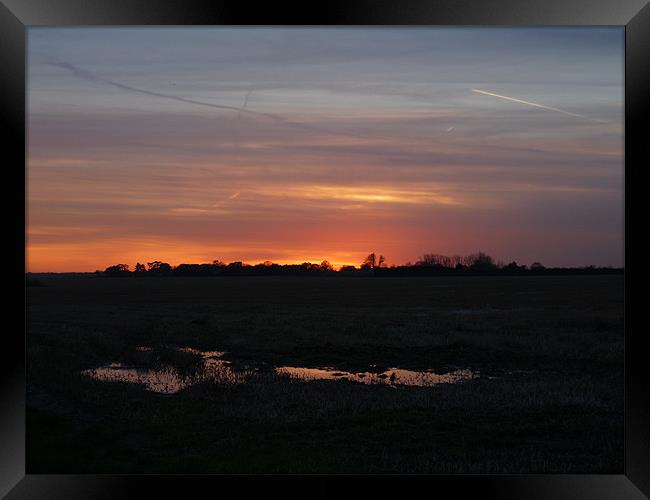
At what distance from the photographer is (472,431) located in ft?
27.6

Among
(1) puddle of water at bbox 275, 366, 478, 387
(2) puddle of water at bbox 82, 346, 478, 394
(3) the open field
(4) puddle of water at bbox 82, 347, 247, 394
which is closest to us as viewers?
(3) the open field

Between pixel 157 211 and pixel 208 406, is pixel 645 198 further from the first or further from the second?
pixel 157 211

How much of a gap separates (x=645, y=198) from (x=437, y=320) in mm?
21572

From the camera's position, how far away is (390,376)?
1313 cm

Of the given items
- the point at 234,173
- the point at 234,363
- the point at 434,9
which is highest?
the point at 234,173

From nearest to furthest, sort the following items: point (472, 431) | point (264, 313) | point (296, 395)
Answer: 1. point (472, 431)
2. point (296, 395)
3. point (264, 313)

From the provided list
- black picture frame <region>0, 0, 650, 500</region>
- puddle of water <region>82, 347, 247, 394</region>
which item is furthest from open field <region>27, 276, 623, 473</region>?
black picture frame <region>0, 0, 650, 500</region>

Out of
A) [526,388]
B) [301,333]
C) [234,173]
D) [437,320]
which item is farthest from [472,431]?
[234,173]

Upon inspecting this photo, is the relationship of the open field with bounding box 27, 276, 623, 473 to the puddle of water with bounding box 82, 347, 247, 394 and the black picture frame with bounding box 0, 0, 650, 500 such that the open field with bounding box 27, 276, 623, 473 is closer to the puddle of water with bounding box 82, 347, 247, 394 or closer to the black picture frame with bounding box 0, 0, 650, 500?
the puddle of water with bounding box 82, 347, 247, 394

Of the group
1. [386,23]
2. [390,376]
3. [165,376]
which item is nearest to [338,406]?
[390,376]

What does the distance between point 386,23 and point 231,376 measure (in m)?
9.99

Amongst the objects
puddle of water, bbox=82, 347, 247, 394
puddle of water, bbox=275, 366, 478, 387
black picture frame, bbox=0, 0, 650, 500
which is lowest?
puddle of water, bbox=275, 366, 478, 387

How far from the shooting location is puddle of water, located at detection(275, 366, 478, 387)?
40.3ft

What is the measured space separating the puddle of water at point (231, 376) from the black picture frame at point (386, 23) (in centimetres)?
750
